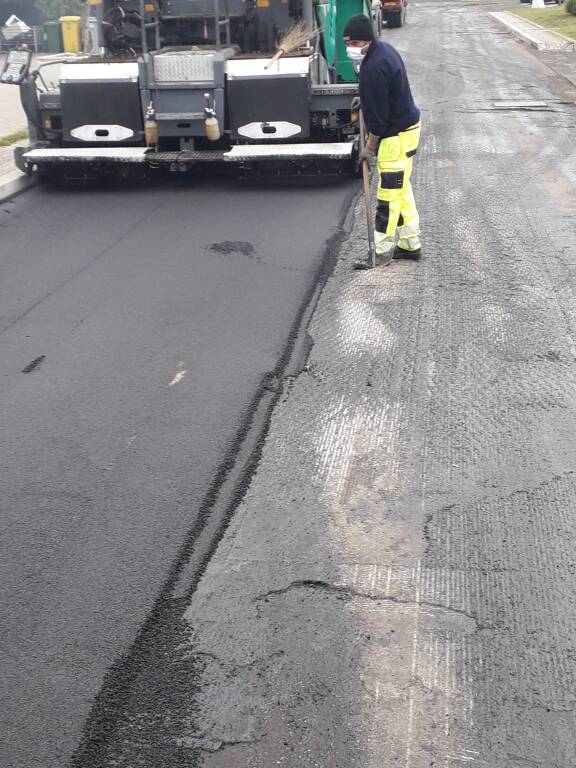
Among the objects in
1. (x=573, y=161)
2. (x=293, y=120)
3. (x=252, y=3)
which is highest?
(x=252, y=3)

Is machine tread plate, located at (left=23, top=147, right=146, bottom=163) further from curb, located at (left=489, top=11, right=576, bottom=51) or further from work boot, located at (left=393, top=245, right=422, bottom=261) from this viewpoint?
curb, located at (left=489, top=11, right=576, bottom=51)

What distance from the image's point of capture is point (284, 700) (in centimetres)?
322

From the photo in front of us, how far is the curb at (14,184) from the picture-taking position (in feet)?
34.8

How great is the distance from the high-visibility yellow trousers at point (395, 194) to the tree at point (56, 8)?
23448mm

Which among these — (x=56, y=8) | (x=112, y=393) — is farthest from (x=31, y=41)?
(x=112, y=393)

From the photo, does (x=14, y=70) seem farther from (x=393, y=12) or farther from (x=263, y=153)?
(x=393, y=12)

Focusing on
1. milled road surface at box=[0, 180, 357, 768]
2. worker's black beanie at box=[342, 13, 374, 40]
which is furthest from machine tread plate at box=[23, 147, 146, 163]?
worker's black beanie at box=[342, 13, 374, 40]

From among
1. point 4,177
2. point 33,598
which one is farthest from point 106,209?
point 33,598

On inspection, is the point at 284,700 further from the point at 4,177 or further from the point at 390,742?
the point at 4,177

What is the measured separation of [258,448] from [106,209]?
5730mm

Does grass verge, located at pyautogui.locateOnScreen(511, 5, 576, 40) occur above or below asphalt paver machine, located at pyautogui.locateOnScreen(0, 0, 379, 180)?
below

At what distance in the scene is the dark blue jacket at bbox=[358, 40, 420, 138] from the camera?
761 centimetres

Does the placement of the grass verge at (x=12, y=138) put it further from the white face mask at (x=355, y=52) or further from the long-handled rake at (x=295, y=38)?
the white face mask at (x=355, y=52)

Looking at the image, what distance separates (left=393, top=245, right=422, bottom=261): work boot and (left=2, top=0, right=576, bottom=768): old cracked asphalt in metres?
0.44
